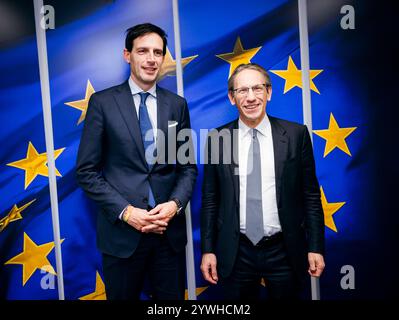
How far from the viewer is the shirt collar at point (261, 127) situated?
2.00 m

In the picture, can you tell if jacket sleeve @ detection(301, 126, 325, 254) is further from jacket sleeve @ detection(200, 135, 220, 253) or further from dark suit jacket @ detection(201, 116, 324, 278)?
jacket sleeve @ detection(200, 135, 220, 253)

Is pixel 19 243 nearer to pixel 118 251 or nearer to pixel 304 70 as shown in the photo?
pixel 118 251

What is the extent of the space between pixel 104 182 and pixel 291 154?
1093 mm

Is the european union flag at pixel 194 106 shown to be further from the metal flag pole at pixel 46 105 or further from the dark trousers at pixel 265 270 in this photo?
the dark trousers at pixel 265 270

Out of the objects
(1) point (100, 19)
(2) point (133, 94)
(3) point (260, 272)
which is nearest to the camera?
(3) point (260, 272)

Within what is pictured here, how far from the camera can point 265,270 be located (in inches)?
75.0

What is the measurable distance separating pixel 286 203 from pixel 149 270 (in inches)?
37.5

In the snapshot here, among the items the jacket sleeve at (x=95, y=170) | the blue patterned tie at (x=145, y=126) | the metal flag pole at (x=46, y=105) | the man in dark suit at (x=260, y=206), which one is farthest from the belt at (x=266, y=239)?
the metal flag pole at (x=46, y=105)

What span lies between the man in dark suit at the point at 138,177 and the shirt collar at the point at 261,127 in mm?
377

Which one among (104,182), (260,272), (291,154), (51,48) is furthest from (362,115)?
(51,48)

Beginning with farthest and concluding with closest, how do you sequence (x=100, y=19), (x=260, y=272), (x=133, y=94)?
(x=100, y=19) → (x=133, y=94) → (x=260, y=272)

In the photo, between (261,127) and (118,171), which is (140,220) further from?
(261,127)

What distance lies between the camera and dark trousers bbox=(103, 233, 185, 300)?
200 cm
